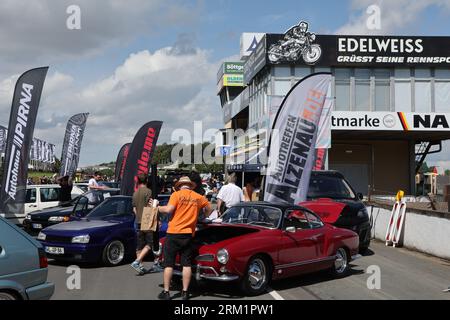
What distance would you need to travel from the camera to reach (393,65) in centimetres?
3259

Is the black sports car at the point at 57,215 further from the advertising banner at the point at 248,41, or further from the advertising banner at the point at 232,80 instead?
the advertising banner at the point at 232,80

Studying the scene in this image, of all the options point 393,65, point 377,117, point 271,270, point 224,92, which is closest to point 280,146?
point 271,270

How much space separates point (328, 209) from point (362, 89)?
23.3m

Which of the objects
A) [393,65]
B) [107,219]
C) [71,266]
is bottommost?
[71,266]

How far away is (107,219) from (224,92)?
220 feet

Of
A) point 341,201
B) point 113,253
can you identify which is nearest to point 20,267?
point 113,253

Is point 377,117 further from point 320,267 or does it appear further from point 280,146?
→ point 320,267

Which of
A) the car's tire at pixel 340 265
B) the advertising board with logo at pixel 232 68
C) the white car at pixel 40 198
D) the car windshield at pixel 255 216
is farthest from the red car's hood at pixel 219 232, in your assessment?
the advertising board with logo at pixel 232 68

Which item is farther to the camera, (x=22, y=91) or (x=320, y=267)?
(x=22, y=91)

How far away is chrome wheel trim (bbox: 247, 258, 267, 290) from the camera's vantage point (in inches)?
293

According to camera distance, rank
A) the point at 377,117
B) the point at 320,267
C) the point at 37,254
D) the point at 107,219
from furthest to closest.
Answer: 1. the point at 377,117
2. the point at 107,219
3. the point at 320,267
4. the point at 37,254

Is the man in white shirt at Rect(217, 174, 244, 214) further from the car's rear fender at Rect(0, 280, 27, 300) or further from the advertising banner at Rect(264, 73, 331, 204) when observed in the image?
the car's rear fender at Rect(0, 280, 27, 300)

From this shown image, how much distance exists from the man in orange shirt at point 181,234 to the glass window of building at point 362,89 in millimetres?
27411

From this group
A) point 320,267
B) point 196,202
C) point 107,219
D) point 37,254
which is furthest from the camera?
point 107,219
